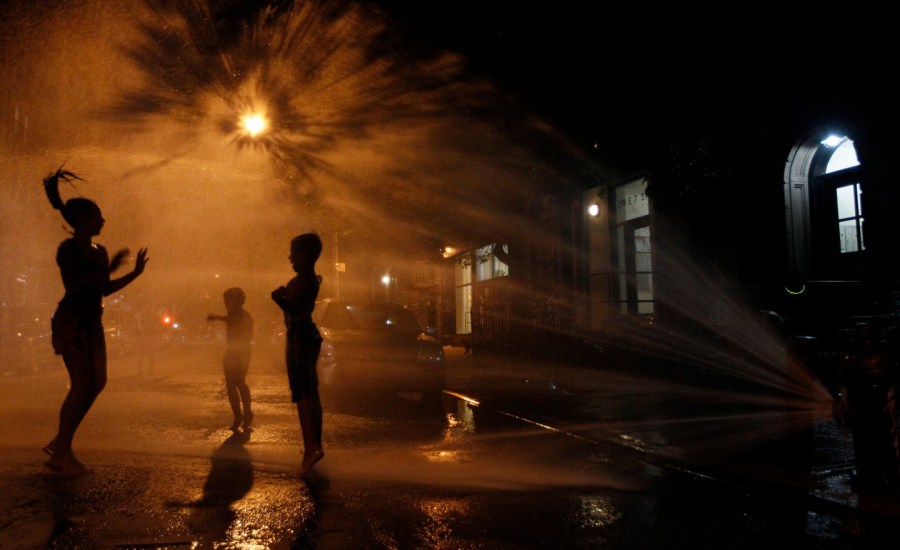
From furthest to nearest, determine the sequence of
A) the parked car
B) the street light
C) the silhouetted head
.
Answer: the street light → the parked car → the silhouetted head

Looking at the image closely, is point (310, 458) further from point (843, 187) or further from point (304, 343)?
point (843, 187)

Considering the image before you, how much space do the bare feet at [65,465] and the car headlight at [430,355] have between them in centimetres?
580

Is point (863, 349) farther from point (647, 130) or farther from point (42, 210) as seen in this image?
point (42, 210)

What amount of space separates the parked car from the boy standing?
14.6ft

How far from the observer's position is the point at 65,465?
4.86 metres

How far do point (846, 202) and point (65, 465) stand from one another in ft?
39.2

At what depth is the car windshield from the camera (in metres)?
10.8

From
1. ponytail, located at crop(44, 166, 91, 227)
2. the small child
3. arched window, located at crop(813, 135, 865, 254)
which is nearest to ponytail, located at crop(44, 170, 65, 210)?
ponytail, located at crop(44, 166, 91, 227)

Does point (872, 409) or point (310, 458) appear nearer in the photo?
point (872, 409)

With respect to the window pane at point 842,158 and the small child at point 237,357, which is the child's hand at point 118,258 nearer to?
the small child at point 237,357

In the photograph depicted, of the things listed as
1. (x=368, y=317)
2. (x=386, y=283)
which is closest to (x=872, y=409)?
(x=368, y=317)

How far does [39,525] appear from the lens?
147 inches

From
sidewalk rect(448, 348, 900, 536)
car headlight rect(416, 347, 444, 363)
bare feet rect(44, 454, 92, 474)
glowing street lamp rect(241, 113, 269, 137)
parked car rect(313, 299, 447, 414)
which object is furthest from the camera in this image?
glowing street lamp rect(241, 113, 269, 137)

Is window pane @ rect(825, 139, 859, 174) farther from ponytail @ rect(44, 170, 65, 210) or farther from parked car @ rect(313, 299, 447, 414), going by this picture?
ponytail @ rect(44, 170, 65, 210)
